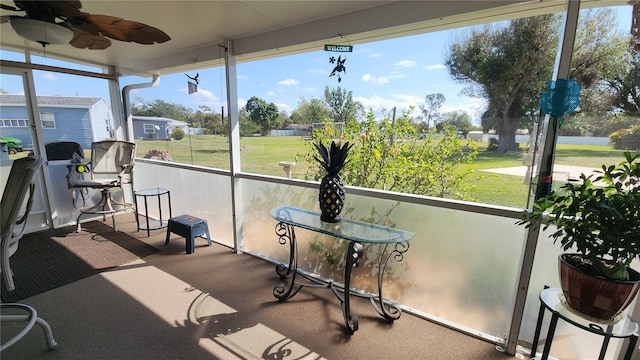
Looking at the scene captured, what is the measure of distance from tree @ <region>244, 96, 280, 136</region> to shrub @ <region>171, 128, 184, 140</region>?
1423 millimetres

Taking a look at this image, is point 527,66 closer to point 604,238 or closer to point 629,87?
point 629,87

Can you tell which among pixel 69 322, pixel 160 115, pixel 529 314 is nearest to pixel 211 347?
pixel 69 322

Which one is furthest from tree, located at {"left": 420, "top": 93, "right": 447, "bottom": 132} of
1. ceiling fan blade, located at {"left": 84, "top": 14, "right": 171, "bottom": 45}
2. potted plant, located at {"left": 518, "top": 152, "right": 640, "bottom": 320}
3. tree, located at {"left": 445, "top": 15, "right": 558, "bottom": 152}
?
ceiling fan blade, located at {"left": 84, "top": 14, "right": 171, "bottom": 45}

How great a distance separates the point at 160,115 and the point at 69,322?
10.1 ft

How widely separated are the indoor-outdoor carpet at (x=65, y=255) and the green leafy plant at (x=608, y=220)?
12.4 ft

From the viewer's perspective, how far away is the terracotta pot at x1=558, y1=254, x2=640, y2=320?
116 centimetres

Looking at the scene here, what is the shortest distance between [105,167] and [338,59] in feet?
12.5

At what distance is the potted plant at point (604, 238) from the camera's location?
1.10 metres

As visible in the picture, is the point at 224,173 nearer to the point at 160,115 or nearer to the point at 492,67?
the point at 160,115

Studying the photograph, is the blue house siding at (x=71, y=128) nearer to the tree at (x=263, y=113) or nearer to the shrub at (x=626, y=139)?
the tree at (x=263, y=113)

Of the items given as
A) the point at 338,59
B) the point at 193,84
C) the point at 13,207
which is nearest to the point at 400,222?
the point at 338,59

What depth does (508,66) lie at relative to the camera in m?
1.84

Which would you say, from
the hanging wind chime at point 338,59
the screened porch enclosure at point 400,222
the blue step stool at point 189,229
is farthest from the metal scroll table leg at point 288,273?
the hanging wind chime at point 338,59

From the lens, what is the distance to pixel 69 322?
201 centimetres
